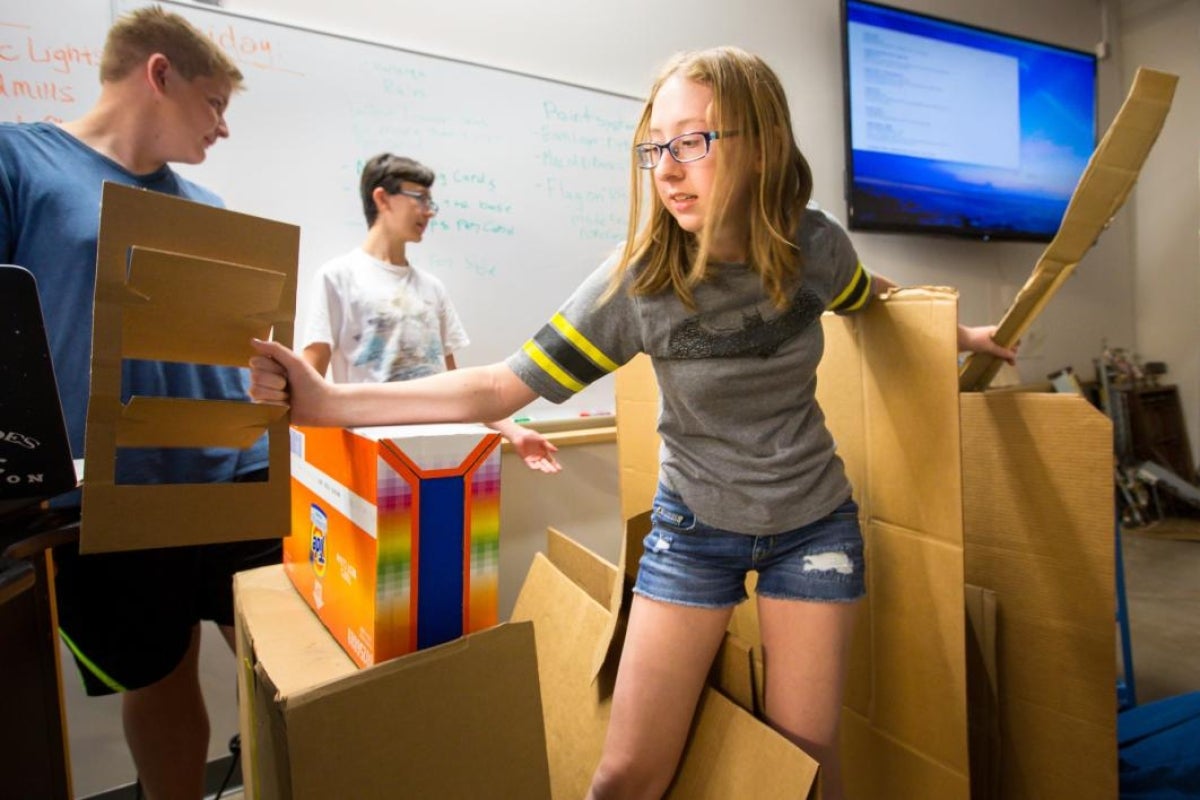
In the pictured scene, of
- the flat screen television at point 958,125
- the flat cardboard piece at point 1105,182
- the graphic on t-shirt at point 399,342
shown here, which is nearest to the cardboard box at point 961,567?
the flat cardboard piece at point 1105,182

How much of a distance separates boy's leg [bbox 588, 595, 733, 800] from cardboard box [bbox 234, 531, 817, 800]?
0.09m

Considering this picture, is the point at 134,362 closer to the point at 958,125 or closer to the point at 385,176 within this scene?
the point at 385,176

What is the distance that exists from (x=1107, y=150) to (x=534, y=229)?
59.7 inches

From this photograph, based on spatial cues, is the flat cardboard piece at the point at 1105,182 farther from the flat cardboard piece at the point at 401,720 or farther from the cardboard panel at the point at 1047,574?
the flat cardboard piece at the point at 401,720

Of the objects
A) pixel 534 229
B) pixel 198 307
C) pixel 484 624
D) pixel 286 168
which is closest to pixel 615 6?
pixel 534 229

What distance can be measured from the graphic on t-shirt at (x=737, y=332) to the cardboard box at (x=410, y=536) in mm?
307

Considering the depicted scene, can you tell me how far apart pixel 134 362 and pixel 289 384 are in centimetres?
51

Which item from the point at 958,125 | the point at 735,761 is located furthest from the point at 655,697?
the point at 958,125

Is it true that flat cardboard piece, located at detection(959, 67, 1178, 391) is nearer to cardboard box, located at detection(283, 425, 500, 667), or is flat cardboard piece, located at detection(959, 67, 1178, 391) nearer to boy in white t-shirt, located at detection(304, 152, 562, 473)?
cardboard box, located at detection(283, 425, 500, 667)

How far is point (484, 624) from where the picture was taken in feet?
2.80

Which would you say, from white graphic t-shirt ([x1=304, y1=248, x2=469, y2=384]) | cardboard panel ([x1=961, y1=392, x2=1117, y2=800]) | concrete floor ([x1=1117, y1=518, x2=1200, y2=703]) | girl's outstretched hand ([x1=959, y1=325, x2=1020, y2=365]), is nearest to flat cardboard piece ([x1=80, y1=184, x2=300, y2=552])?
white graphic t-shirt ([x1=304, y1=248, x2=469, y2=384])

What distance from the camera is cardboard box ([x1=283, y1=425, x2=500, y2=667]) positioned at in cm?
76

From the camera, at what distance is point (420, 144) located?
75.0 inches

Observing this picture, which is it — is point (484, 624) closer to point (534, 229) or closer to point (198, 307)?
point (198, 307)
